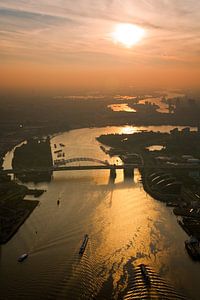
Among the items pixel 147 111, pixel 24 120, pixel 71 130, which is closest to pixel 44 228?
pixel 71 130

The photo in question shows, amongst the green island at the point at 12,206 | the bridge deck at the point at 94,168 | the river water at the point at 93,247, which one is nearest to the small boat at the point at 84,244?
the river water at the point at 93,247

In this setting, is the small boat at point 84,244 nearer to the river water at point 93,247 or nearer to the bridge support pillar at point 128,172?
the river water at point 93,247

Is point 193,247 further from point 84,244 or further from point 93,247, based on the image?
point 84,244

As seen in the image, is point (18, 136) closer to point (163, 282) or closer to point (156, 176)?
point (156, 176)

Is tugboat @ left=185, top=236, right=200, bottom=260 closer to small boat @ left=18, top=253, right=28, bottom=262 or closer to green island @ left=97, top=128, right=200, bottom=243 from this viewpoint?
green island @ left=97, top=128, right=200, bottom=243

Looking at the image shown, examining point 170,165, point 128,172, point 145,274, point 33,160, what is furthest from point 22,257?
point 33,160

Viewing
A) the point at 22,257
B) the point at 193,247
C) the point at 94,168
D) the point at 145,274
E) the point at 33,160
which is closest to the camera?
the point at 145,274

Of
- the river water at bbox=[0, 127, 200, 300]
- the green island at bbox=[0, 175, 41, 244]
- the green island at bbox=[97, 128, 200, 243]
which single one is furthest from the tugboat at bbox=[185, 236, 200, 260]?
the green island at bbox=[0, 175, 41, 244]

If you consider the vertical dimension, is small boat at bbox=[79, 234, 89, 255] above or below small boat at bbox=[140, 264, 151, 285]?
above

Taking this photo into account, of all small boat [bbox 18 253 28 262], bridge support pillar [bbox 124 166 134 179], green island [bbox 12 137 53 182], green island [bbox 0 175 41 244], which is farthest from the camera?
bridge support pillar [bbox 124 166 134 179]
